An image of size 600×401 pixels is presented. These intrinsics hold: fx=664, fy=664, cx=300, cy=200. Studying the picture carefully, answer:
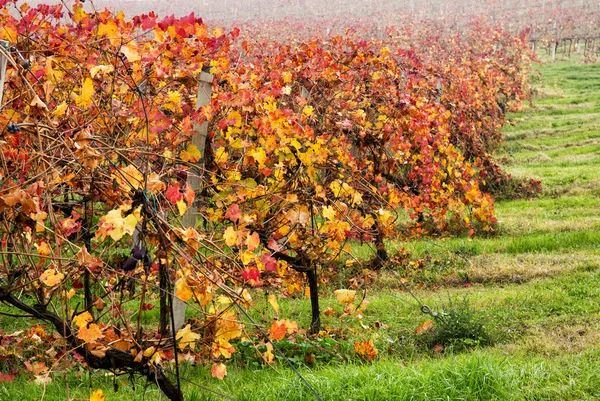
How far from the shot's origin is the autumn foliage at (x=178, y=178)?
93.7 inches

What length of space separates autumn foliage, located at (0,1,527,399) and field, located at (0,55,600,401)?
11.3 inches

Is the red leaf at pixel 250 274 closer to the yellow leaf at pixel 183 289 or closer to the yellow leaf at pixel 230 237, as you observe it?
the yellow leaf at pixel 230 237

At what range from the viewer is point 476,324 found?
459cm

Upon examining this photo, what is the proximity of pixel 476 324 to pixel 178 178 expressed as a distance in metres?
2.28

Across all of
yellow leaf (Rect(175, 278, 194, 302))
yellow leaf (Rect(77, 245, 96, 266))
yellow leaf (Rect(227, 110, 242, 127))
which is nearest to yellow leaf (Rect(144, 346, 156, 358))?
yellow leaf (Rect(175, 278, 194, 302))

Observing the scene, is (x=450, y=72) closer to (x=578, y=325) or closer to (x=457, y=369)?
(x=578, y=325)

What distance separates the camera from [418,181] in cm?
821

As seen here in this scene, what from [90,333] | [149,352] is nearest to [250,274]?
[149,352]

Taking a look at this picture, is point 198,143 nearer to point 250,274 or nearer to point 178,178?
point 178,178

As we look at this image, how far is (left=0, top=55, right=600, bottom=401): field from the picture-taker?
347 centimetres

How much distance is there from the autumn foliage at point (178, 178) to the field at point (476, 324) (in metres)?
0.29

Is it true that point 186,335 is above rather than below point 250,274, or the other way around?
below

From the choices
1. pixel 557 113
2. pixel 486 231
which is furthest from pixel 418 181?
pixel 557 113

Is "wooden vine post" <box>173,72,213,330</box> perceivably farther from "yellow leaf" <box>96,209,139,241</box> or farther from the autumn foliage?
"yellow leaf" <box>96,209,139,241</box>
